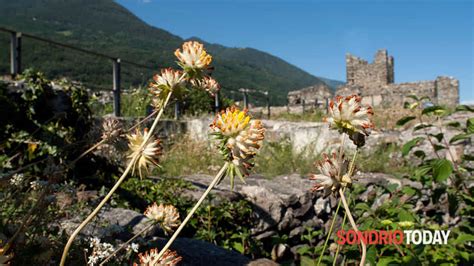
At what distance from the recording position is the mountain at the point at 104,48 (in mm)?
60594

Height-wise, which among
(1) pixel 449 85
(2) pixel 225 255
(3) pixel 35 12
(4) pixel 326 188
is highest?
(3) pixel 35 12

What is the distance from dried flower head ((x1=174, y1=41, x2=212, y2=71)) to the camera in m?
0.85

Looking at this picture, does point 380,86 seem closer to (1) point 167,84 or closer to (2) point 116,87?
(2) point 116,87

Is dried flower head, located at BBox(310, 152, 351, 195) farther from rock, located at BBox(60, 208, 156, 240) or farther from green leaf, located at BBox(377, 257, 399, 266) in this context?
rock, located at BBox(60, 208, 156, 240)

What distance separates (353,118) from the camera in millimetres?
786

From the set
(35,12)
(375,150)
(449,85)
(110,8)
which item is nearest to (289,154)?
(375,150)

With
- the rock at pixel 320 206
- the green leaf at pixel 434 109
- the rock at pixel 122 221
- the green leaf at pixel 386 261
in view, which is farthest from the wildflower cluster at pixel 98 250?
the rock at pixel 320 206

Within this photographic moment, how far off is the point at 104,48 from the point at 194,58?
90489 mm

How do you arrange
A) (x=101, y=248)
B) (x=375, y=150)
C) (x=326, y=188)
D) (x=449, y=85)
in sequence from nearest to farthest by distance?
(x=326, y=188)
(x=101, y=248)
(x=375, y=150)
(x=449, y=85)

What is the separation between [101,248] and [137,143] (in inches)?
13.8

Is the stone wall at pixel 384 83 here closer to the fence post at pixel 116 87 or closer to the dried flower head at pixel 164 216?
the fence post at pixel 116 87

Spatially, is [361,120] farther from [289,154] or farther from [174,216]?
[289,154]

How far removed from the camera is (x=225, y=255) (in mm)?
2025

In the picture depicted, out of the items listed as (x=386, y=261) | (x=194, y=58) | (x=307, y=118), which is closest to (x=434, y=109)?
(x=386, y=261)
